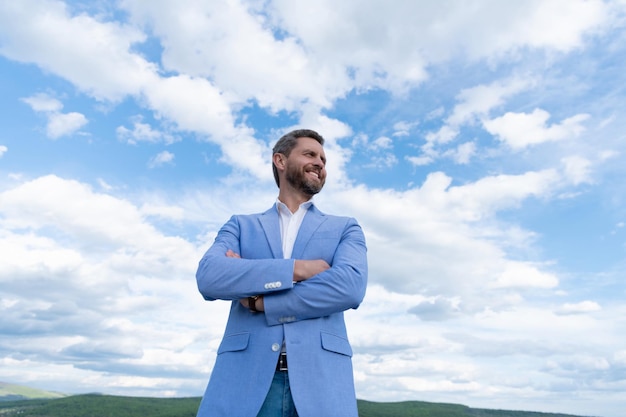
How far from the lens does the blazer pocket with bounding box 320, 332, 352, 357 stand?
5391mm

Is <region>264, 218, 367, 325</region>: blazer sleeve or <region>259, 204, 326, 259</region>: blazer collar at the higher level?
<region>259, 204, 326, 259</region>: blazer collar

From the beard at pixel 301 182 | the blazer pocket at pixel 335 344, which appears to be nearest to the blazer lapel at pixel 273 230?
the beard at pixel 301 182

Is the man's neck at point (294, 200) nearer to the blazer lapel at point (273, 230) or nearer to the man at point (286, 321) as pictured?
the blazer lapel at point (273, 230)

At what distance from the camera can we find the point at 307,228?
630 cm

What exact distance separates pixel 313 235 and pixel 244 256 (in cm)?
84

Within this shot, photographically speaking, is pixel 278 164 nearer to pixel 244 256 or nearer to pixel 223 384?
pixel 244 256

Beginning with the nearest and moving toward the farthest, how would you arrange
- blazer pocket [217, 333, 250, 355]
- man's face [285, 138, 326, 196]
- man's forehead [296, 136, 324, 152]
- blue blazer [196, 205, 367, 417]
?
blue blazer [196, 205, 367, 417] → blazer pocket [217, 333, 250, 355] → man's face [285, 138, 326, 196] → man's forehead [296, 136, 324, 152]

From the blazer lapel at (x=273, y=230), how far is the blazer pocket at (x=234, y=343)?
3.26ft

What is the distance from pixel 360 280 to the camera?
18.9 ft

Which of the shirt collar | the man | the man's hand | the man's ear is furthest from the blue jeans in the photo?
the man's ear

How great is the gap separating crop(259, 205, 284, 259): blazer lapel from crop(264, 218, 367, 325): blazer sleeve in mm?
691

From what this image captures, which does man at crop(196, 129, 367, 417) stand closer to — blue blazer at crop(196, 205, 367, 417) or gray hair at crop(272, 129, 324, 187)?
blue blazer at crop(196, 205, 367, 417)

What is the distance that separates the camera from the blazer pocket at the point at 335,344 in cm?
539

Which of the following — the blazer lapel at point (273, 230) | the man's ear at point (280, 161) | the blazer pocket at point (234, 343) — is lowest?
the blazer pocket at point (234, 343)
